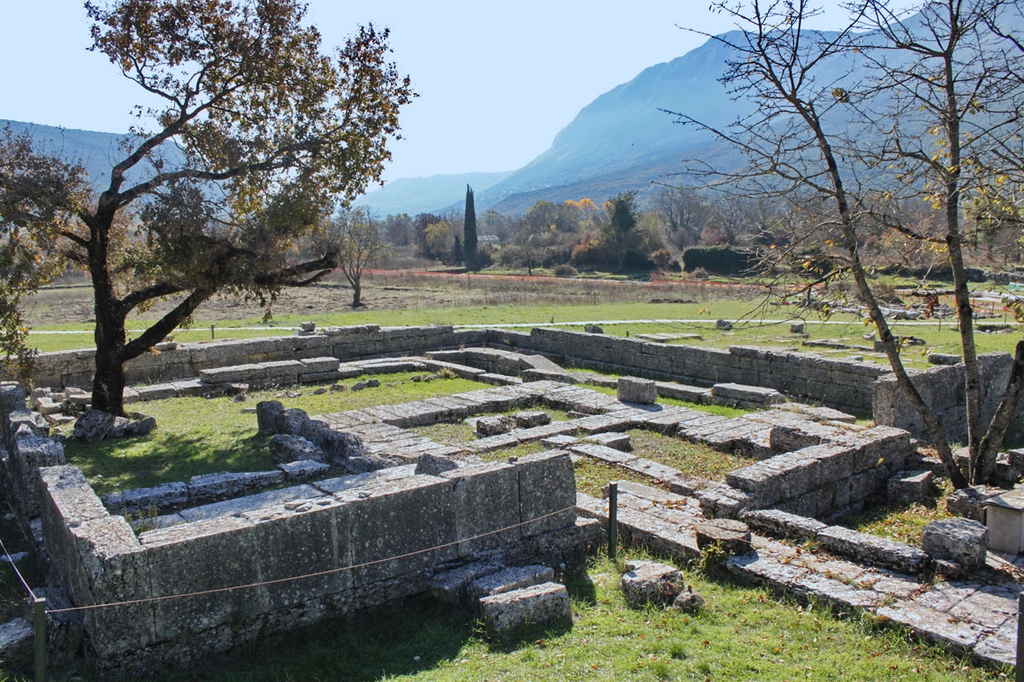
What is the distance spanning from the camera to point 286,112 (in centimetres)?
1513

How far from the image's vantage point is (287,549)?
632cm

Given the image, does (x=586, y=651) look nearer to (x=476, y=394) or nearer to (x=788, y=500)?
(x=788, y=500)

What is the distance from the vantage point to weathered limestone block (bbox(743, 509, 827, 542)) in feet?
27.8

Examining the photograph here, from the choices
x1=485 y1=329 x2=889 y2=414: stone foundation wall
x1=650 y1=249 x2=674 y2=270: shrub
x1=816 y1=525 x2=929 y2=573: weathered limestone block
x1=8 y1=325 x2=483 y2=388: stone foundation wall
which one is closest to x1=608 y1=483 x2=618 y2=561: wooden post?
x1=816 y1=525 x2=929 y2=573: weathered limestone block

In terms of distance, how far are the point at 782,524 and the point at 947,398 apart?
278 inches

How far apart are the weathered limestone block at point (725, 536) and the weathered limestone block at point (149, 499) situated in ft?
21.1

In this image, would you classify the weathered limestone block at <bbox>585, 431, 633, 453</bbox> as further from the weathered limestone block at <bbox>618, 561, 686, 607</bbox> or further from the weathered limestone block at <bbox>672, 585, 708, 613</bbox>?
the weathered limestone block at <bbox>672, 585, 708, 613</bbox>

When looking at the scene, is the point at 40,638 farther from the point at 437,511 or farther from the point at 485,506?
the point at 485,506

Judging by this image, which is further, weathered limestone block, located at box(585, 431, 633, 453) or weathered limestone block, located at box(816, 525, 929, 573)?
weathered limestone block, located at box(585, 431, 633, 453)

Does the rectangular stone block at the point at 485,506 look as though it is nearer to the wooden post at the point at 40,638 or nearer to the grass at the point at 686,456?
the wooden post at the point at 40,638

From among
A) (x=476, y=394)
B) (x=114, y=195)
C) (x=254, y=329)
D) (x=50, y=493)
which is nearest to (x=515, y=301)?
(x=254, y=329)

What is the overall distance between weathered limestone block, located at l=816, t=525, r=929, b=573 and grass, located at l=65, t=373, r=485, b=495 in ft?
25.9

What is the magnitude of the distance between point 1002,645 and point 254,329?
24.0m

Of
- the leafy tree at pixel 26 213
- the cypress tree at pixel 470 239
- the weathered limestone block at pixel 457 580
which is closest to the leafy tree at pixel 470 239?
the cypress tree at pixel 470 239
